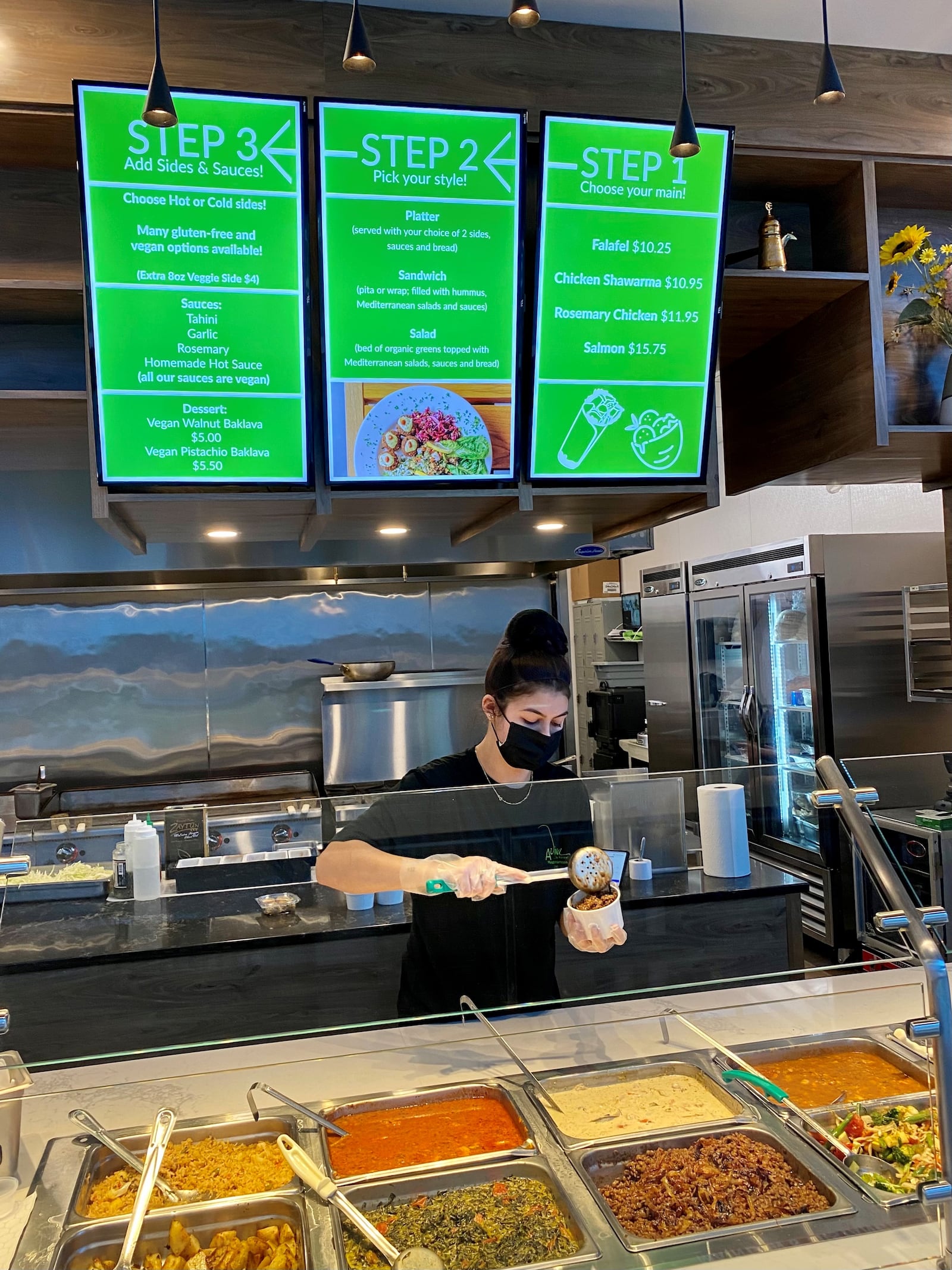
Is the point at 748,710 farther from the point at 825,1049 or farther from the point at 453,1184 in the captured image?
the point at 453,1184

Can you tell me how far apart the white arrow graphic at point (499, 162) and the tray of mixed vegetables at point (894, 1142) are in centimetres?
216

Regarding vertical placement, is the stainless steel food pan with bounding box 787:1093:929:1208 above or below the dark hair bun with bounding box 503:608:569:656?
below

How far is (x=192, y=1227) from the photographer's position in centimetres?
135

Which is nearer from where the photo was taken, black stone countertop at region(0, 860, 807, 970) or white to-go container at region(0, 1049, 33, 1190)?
white to-go container at region(0, 1049, 33, 1190)

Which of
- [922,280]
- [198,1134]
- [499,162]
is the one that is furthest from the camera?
[922,280]

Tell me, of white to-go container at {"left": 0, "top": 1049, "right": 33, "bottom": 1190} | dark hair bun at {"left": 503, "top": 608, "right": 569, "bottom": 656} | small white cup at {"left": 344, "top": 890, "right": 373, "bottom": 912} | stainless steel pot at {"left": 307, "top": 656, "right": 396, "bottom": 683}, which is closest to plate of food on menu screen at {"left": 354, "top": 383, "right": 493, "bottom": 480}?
dark hair bun at {"left": 503, "top": 608, "right": 569, "bottom": 656}

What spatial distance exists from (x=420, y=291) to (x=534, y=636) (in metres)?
0.92

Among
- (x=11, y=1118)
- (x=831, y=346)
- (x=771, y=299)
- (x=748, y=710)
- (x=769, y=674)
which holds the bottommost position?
(x=11, y=1118)

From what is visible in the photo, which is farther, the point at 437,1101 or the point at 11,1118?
the point at 437,1101

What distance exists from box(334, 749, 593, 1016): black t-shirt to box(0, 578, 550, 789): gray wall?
308cm

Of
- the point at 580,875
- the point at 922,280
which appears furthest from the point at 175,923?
the point at 922,280

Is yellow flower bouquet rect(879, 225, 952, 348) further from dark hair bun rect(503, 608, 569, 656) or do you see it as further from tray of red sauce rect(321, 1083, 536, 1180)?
tray of red sauce rect(321, 1083, 536, 1180)

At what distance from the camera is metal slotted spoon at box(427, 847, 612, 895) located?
1.96 metres

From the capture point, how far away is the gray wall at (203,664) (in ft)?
15.9
